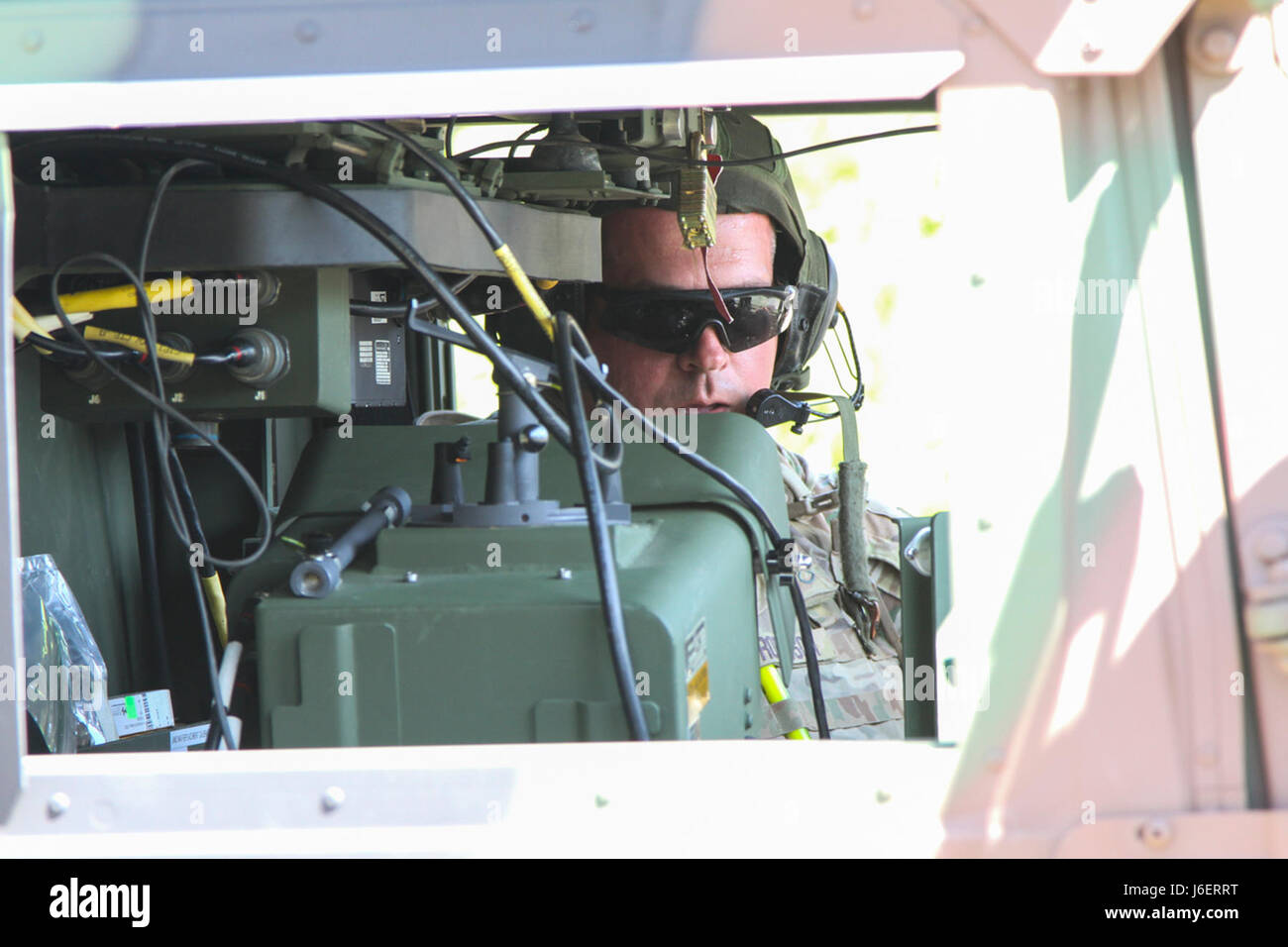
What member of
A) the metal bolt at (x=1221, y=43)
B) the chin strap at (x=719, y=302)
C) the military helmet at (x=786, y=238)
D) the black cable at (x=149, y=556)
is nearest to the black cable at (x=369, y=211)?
the black cable at (x=149, y=556)

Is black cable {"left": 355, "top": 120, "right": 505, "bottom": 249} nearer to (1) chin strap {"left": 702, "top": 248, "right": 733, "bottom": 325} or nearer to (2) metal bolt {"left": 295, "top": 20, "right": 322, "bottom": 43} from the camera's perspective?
(2) metal bolt {"left": 295, "top": 20, "right": 322, "bottom": 43}

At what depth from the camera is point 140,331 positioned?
147cm

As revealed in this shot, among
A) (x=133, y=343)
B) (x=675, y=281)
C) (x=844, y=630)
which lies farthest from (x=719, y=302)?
(x=133, y=343)

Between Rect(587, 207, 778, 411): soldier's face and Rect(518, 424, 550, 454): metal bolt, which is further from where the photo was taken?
Rect(587, 207, 778, 411): soldier's face

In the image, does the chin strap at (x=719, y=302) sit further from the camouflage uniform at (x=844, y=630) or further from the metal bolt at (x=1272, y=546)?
the metal bolt at (x=1272, y=546)

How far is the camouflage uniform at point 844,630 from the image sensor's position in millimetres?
2621

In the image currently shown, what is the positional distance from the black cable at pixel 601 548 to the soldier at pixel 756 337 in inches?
47.8

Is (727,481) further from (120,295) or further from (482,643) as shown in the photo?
(120,295)

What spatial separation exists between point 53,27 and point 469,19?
341 mm

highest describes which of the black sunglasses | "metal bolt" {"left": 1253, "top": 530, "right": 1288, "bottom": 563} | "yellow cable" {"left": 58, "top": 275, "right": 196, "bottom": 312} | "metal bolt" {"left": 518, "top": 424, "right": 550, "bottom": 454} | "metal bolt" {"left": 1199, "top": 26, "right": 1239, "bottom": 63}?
the black sunglasses

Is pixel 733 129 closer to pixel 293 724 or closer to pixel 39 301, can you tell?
pixel 39 301

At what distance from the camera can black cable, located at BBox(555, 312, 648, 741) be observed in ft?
3.91

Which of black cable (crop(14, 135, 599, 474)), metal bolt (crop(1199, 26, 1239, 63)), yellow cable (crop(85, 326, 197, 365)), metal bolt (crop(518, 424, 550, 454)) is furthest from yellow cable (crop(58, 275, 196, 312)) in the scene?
metal bolt (crop(1199, 26, 1239, 63))

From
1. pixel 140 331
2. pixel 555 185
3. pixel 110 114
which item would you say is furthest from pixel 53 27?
pixel 555 185
